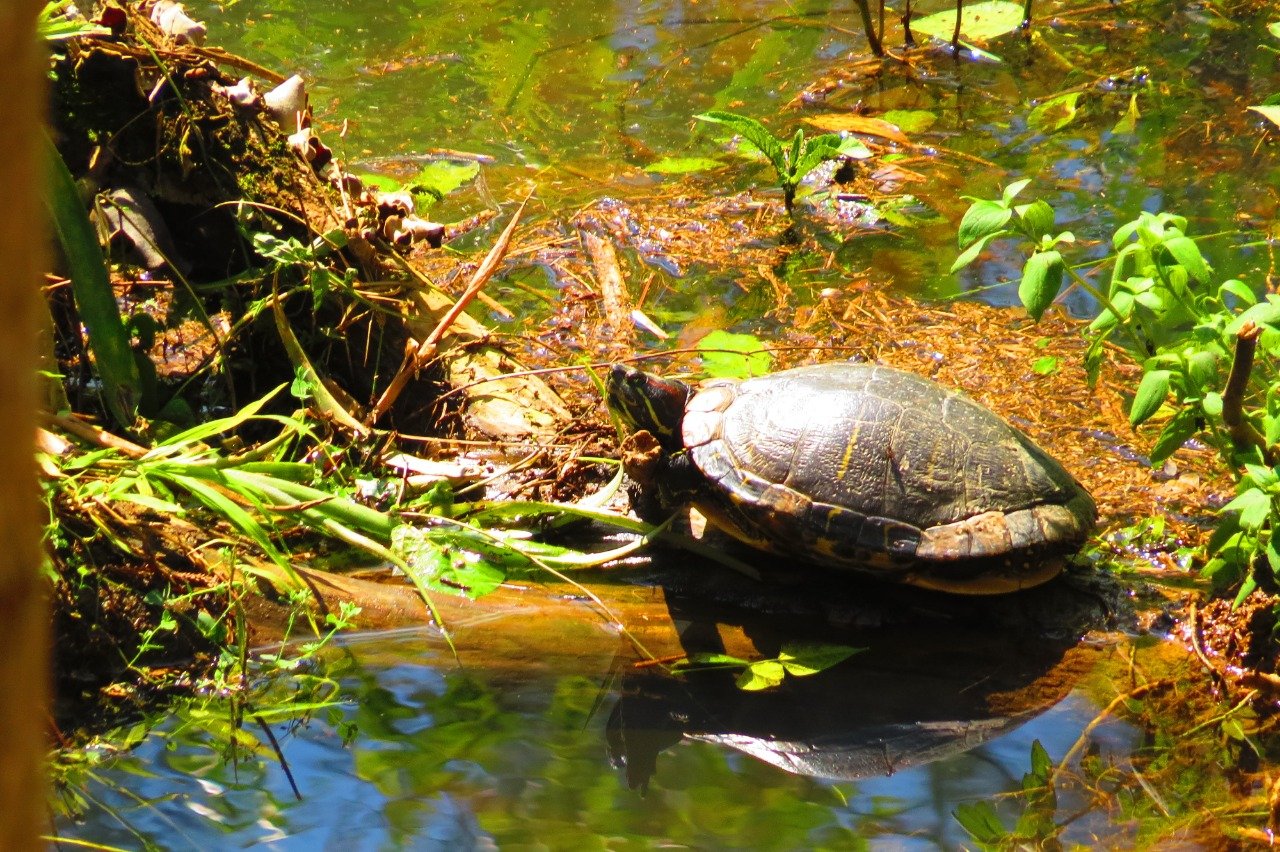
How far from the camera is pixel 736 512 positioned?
315cm

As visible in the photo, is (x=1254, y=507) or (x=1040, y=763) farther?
(x=1040, y=763)

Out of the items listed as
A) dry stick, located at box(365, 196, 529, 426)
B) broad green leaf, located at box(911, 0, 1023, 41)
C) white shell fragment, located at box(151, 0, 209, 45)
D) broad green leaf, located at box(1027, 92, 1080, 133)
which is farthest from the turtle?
broad green leaf, located at box(911, 0, 1023, 41)

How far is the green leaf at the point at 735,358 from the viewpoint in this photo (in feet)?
14.1

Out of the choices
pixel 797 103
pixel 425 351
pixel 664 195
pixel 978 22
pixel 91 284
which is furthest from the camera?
pixel 978 22

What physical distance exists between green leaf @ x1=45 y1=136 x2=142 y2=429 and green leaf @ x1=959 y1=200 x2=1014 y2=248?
2385mm

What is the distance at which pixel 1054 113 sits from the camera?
20.6 ft

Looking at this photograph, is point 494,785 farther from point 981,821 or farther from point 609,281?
point 609,281

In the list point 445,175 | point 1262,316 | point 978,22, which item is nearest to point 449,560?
point 1262,316

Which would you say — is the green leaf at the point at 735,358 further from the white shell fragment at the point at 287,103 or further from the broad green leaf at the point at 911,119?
the broad green leaf at the point at 911,119

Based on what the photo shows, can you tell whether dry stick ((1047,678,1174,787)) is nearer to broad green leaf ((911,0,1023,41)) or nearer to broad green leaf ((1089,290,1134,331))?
broad green leaf ((1089,290,1134,331))

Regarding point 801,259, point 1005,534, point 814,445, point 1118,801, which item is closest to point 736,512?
point 814,445

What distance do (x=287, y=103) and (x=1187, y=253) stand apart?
10.0ft

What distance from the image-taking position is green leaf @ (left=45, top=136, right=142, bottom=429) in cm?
306

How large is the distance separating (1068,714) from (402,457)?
6.88 ft
